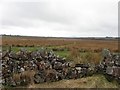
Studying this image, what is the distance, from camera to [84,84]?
56.8 ft

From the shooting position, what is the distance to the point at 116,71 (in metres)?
18.2

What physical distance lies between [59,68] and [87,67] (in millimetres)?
1625

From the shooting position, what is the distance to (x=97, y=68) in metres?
18.9

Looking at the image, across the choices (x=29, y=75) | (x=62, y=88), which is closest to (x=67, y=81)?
(x=62, y=88)

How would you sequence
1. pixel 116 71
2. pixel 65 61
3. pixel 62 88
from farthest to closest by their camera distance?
pixel 65 61
pixel 116 71
pixel 62 88

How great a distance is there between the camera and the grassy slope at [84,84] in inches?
674

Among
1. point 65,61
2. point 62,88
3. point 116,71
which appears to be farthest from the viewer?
point 65,61

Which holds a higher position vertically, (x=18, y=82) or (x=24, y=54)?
(x=24, y=54)

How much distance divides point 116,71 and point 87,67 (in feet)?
5.45

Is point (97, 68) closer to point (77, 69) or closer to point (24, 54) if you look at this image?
point (77, 69)

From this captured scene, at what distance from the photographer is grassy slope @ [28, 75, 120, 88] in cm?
1711

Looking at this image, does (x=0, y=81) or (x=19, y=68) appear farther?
(x=19, y=68)

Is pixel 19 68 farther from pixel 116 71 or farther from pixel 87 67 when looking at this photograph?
pixel 116 71

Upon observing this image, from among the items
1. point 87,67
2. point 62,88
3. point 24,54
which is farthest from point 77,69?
point 24,54
